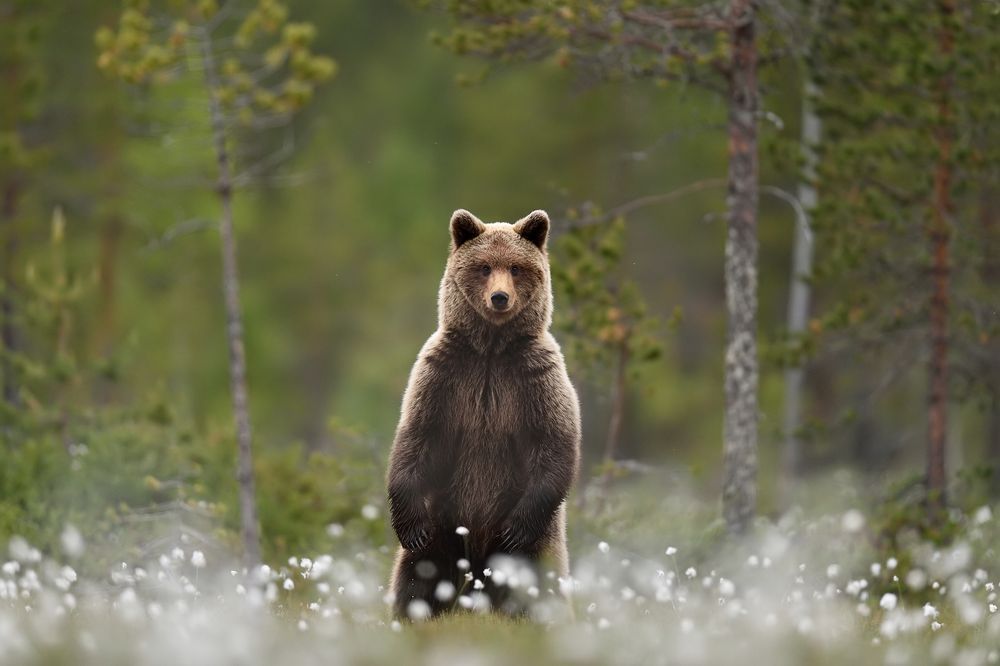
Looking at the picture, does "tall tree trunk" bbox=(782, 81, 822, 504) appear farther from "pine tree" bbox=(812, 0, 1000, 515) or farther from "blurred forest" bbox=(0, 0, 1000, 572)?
"pine tree" bbox=(812, 0, 1000, 515)

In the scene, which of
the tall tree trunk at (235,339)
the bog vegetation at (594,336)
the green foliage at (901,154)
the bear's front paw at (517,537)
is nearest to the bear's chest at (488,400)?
the bear's front paw at (517,537)

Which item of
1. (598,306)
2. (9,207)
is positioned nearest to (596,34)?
(598,306)

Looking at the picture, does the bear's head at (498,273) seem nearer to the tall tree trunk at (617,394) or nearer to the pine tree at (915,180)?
the tall tree trunk at (617,394)

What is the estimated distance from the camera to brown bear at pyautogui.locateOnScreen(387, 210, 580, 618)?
7.80 m

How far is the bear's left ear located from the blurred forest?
4568 millimetres

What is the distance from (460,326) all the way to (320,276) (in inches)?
1058

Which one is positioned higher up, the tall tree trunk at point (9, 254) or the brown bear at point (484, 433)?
the brown bear at point (484, 433)

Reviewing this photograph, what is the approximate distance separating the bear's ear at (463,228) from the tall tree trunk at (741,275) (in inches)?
201

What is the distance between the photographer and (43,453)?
13695 mm

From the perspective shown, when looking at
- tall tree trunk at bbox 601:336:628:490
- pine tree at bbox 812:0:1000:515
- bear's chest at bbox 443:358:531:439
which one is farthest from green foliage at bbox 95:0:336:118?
bear's chest at bbox 443:358:531:439

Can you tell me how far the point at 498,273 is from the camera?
7.70 m

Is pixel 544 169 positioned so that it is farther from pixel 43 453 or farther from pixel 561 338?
pixel 43 453

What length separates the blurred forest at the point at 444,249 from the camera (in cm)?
1379

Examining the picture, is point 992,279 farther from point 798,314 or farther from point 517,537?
point 517,537
